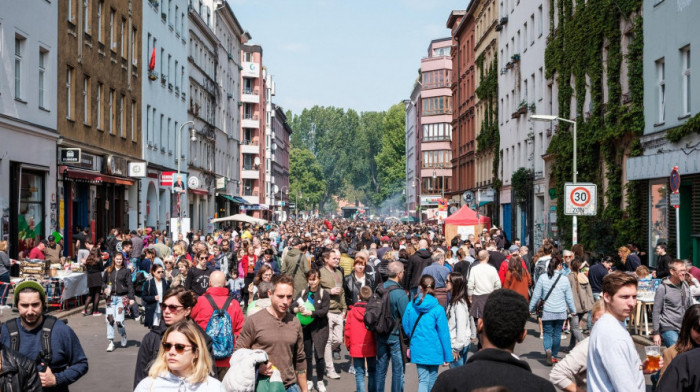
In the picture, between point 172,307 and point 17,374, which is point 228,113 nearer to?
point 172,307

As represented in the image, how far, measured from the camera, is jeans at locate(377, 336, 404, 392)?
33.8 feet

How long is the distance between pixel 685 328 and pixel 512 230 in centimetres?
4358

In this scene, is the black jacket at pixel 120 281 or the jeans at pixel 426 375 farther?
the black jacket at pixel 120 281

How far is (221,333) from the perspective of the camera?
816 cm

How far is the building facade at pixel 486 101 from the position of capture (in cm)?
5519

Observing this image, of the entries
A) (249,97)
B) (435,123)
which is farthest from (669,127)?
(435,123)

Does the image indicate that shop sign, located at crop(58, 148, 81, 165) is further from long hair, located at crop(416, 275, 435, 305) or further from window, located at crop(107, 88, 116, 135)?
long hair, located at crop(416, 275, 435, 305)

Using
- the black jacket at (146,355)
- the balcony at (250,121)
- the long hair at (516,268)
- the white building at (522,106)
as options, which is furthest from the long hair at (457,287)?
the balcony at (250,121)

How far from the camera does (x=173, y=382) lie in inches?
195

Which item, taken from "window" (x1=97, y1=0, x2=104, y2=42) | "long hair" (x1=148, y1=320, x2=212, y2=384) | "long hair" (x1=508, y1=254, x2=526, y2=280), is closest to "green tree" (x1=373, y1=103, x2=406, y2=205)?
"window" (x1=97, y1=0, x2=104, y2=42)

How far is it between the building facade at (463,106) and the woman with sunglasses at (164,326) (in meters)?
56.3

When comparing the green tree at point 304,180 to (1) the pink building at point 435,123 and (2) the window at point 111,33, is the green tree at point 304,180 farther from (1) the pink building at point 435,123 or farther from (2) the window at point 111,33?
(2) the window at point 111,33

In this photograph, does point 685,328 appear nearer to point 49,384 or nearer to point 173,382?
point 173,382

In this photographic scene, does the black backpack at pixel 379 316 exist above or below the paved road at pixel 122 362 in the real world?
above
